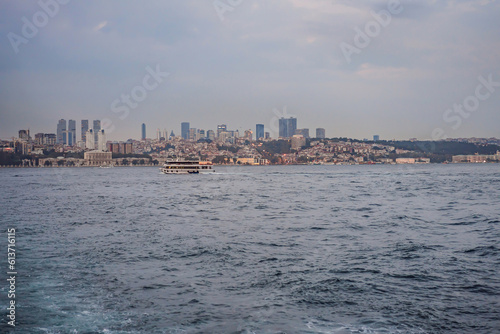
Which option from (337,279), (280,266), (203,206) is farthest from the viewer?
(203,206)

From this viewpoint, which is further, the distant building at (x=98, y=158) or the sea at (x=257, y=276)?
the distant building at (x=98, y=158)

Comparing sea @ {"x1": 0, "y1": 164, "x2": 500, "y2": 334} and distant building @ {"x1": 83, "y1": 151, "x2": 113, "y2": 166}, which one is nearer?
sea @ {"x1": 0, "y1": 164, "x2": 500, "y2": 334}

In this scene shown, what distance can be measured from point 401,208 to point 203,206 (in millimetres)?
13590

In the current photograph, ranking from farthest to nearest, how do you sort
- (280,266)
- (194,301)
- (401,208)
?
(401,208)
(280,266)
(194,301)

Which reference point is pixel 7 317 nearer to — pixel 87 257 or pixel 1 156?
pixel 87 257

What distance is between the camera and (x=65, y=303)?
31.2 feet

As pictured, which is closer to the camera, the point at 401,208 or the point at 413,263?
the point at 413,263

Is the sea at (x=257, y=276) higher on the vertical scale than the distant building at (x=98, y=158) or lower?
lower

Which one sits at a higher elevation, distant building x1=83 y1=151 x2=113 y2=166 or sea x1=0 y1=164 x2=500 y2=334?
distant building x1=83 y1=151 x2=113 y2=166

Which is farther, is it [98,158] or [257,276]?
[98,158]

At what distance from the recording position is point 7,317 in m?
8.52

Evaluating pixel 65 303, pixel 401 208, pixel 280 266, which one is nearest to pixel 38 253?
pixel 65 303

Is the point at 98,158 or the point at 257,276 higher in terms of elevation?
the point at 98,158

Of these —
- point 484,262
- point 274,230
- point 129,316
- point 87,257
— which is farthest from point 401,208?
point 129,316
